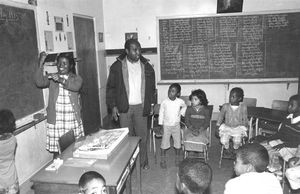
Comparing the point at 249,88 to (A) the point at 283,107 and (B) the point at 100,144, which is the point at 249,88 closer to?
(A) the point at 283,107

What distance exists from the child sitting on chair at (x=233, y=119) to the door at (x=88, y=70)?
95.4 inches

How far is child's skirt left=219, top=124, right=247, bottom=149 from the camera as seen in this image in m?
3.93

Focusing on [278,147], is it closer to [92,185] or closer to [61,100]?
[92,185]

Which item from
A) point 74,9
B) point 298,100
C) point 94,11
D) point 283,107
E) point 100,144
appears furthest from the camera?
point 94,11

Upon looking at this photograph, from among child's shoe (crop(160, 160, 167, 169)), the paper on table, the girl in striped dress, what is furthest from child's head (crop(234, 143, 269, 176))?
child's shoe (crop(160, 160, 167, 169))

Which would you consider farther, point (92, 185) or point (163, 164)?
point (163, 164)

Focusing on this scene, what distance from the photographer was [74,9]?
4824 mm

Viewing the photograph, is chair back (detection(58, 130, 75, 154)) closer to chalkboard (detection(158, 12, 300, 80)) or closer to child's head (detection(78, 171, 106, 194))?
child's head (detection(78, 171, 106, 194))

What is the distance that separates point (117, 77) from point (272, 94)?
11.7 ft

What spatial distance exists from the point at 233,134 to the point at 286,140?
2.16ft

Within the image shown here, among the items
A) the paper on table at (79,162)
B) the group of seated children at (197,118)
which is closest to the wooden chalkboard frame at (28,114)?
the paper on table at (79,162)

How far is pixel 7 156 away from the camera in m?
2.64

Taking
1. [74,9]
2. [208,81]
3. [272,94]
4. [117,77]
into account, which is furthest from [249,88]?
[74,9]

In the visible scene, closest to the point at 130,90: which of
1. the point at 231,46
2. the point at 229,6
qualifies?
the point at 231,46
